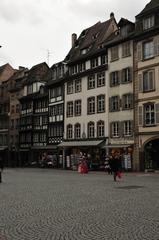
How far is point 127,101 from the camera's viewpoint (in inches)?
1598

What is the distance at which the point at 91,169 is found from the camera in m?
42.7

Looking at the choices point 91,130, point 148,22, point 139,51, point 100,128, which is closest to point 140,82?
point 139,51

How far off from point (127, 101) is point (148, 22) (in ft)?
25.7

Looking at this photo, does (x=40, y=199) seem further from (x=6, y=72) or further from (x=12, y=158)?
(x=6, y=72)

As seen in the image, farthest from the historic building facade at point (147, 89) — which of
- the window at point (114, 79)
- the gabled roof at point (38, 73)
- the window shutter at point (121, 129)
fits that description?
the gabled roof at point (38, 73)

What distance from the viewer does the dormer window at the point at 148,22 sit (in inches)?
1501

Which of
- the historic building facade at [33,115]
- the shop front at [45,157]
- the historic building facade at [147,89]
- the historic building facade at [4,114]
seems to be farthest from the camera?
the historic building facade at [4,114]

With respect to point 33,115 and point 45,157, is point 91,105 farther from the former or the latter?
point 33,115

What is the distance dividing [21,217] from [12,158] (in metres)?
53.9

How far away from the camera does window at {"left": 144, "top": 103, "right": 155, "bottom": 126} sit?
122 feet

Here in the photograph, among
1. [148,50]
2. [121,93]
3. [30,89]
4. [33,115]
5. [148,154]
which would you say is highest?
[148,50]

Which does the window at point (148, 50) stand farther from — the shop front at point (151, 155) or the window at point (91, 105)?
the window at point (91, 105)

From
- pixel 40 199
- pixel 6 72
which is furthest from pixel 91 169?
pixel 6 72

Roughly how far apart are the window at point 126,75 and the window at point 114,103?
2054 millimetres
